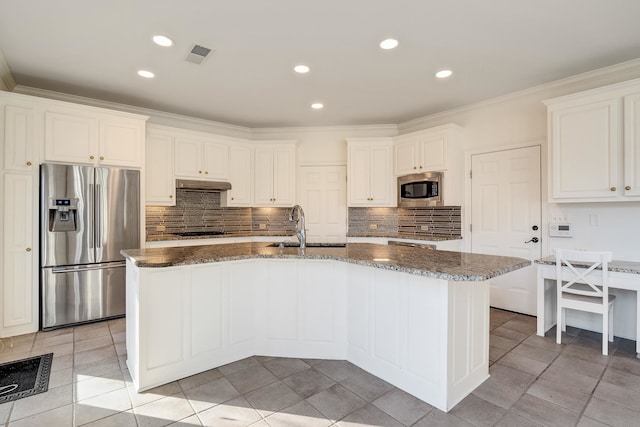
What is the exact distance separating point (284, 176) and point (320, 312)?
9.61ft

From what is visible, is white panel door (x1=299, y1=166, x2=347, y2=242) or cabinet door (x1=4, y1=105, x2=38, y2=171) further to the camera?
white panel door (x1=299, y1=166, x2=347, y2=242)

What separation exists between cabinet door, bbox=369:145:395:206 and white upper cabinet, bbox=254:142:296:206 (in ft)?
4.12

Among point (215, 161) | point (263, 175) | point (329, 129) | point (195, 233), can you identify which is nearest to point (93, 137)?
point (215, 161)

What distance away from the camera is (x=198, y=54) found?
2840mm

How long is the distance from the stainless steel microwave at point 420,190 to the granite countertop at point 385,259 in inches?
71.9

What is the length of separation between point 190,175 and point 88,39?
2.10 meters

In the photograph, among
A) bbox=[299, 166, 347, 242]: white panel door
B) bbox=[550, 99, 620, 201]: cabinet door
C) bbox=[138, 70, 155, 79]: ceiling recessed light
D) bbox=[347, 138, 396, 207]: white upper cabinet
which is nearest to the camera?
bbox=[550, 99, 620, 201]: cabinet door

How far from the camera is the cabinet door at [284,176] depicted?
5074mm

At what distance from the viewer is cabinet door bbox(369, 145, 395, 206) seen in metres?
4.83

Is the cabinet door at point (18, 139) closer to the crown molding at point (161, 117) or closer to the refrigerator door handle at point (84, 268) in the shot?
the crown molding at point (161, 117)

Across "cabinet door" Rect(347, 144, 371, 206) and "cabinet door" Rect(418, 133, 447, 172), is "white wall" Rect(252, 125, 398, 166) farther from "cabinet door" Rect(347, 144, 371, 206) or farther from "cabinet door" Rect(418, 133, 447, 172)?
"cabinet door" Rect(418, 133, 447, 172)

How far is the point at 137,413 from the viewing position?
6.20 ft

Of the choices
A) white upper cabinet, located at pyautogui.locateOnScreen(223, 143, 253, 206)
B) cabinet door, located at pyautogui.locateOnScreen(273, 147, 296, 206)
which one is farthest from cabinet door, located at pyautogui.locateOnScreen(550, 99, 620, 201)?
white upper cabinet, located at pyautogui.locateOnScreen(223, 143, 253, 206)

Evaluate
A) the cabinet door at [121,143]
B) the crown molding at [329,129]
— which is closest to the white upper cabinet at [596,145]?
the crown molding at [329,129]
